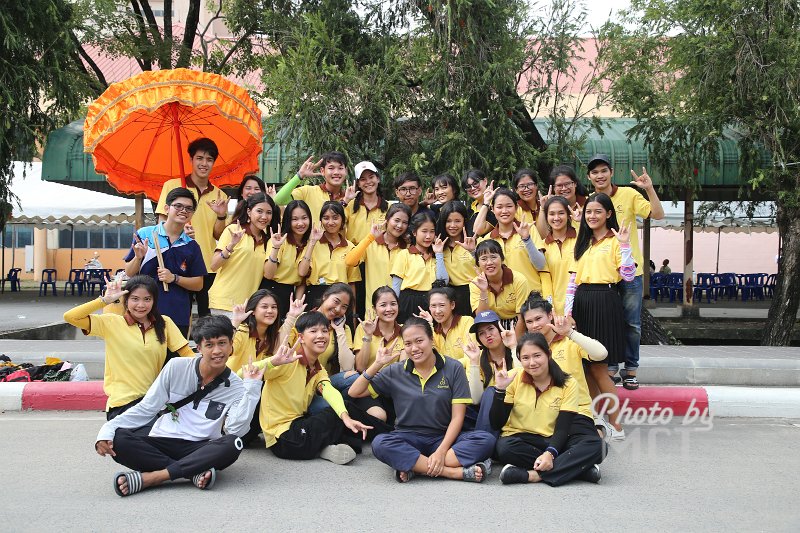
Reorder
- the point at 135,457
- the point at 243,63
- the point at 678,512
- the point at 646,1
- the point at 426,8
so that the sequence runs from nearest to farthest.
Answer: the point at 678,512 → the point at 135,457 → the point at 426,8 → the point at 646,1 → the point at 243,63

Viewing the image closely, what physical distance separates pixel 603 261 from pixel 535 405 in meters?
1.58

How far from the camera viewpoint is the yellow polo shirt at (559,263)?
21.6ft

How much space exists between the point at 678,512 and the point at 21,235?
Answer: 32183mm

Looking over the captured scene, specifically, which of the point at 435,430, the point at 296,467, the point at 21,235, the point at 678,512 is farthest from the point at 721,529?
the point at 21,235

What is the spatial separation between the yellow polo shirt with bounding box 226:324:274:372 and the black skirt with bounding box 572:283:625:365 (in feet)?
8.16

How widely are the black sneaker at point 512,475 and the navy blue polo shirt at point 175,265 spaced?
2912 millimetres

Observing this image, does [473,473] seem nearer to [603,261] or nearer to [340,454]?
[340,454]

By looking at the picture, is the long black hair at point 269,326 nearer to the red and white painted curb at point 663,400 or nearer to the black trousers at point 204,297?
the black trousers at point 204,297

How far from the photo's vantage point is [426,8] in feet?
35.7

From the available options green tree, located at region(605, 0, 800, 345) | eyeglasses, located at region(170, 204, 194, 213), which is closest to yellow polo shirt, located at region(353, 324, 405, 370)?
eyeglasses, located at region(170, 204, 194, 213)

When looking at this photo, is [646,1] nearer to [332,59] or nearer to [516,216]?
[332,59]

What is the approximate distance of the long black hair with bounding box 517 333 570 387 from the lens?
503 centimetres

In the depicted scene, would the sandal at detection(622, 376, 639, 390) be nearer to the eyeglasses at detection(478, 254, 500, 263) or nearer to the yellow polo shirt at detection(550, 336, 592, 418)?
the yellow polo shirt at detection(550, 336, 592, 418)

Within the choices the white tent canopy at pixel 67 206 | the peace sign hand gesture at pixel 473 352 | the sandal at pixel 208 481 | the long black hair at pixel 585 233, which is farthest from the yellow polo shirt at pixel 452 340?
the white tent canopy at pixel 67 206
